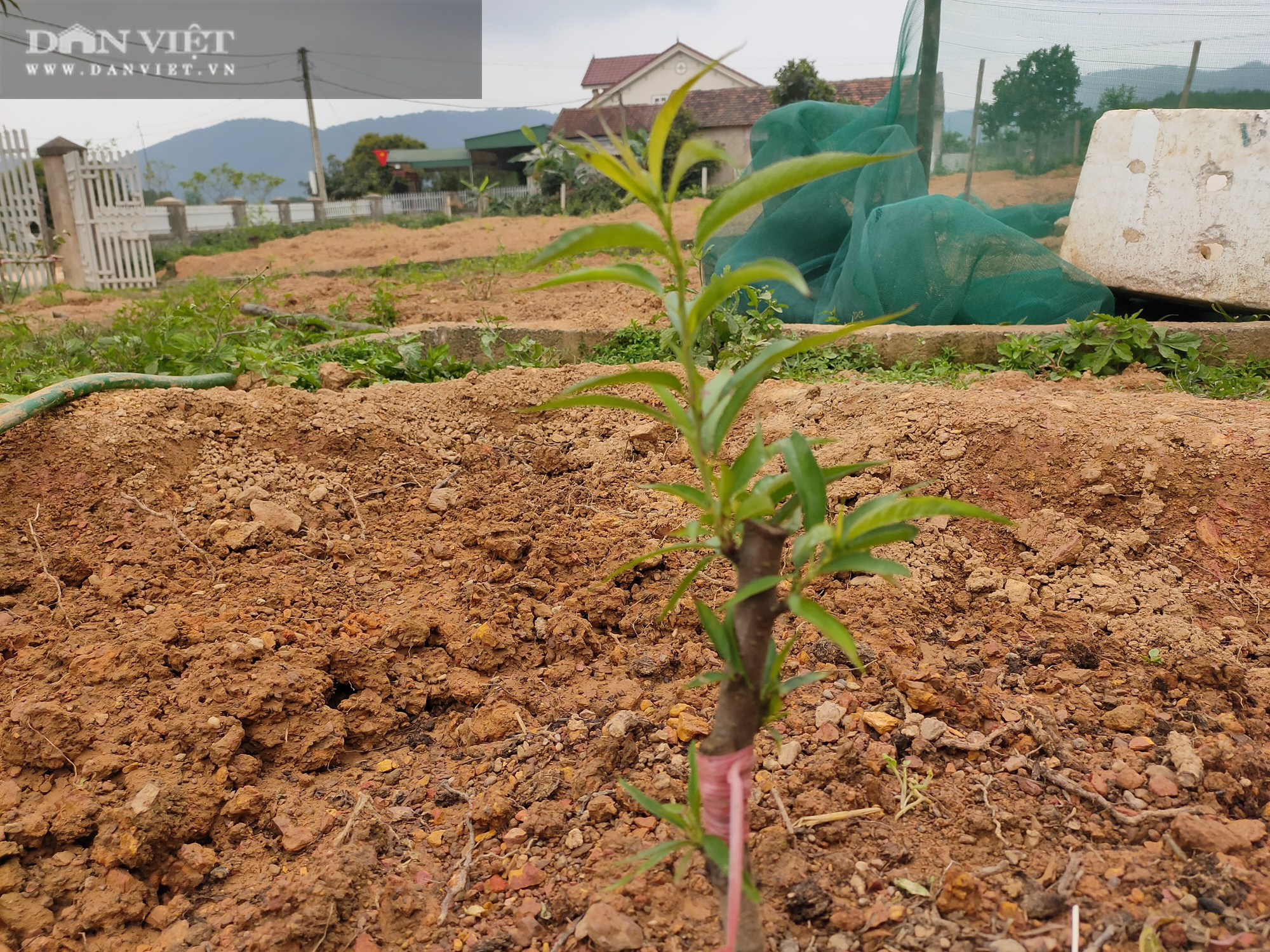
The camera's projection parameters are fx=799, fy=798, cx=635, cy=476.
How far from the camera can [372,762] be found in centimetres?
173

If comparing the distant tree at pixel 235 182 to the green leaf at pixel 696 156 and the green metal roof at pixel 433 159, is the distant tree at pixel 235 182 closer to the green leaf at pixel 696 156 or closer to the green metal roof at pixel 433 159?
the green metal roof at pixel 433 159

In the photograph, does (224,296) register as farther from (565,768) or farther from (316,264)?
(316,264)

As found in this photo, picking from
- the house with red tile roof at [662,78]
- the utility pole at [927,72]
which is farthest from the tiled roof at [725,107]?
the utility pole at [927,72]

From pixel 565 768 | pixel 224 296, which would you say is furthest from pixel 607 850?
pixel 224 296

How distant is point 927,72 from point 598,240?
537cm

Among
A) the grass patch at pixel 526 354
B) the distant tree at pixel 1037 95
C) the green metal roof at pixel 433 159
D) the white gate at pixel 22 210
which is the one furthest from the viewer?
the green metal roof at pixel 433 159

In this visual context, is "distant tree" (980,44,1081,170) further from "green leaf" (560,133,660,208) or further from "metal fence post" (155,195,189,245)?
"metal fence post" (155,195,189,245)

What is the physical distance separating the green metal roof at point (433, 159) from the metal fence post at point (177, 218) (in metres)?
15.3

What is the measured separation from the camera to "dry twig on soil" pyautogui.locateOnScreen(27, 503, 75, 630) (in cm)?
204

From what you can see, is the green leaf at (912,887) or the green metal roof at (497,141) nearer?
the green leaf at (912,887)

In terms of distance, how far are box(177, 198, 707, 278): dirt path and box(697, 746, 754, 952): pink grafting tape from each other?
1019cm

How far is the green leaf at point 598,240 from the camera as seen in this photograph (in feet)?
2.81

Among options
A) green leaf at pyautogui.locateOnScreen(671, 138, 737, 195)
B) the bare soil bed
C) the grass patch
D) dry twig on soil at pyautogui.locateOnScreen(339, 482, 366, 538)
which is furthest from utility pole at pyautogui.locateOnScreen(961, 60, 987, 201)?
green leaf at pyautogui.locateOnScreen(671, 138, 737, 195)

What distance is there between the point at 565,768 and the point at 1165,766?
110 cm
